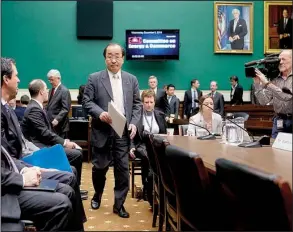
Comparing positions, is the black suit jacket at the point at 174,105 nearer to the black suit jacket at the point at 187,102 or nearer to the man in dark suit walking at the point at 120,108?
the black suit jacket at the point at 187,102

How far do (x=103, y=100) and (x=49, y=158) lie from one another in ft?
2.97

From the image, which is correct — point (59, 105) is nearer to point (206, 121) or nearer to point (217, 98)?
point (206, 121)

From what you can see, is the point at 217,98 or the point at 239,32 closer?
the point at 217,98

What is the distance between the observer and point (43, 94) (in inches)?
139

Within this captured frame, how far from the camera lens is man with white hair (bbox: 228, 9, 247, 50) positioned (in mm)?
9391

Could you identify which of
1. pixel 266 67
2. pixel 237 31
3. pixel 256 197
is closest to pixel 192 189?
pixel 256 197

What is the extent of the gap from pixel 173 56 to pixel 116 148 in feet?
20.3

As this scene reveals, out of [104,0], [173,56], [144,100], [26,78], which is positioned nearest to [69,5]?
[104,0]

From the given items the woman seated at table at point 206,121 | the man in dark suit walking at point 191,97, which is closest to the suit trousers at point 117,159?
the woman seated at table at point 206,121

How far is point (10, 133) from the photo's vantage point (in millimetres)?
2213

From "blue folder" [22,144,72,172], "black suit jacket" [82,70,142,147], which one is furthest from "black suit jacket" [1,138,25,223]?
"black suit jacket" [82,70,142,147]

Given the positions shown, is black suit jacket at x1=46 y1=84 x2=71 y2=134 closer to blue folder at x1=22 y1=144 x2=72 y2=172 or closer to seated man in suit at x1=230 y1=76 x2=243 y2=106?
blue folder at x1=22 y1=144 x2=72 y2=172

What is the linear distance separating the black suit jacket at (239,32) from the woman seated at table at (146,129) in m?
5.78

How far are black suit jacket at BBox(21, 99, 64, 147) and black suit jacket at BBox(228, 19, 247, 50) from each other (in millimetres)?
6757
